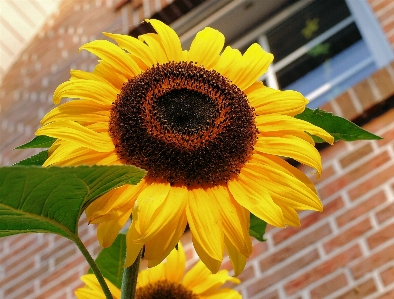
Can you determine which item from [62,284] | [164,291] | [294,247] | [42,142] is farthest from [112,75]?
[62,284]

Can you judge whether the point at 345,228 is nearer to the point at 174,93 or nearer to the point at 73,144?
the point at 174,93

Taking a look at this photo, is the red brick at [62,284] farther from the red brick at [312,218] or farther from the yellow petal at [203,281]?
the yellow petal at [203,281]

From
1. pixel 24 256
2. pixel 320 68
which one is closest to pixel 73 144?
pixel 320 68

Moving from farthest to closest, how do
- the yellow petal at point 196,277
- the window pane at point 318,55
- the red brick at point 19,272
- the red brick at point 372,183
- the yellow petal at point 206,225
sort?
the red brick at point 19,272 < the window pane at point 318,55 < the red brick at point 372,183 < the yellow petal at point 196,277 < the yellow petal at point 206,225

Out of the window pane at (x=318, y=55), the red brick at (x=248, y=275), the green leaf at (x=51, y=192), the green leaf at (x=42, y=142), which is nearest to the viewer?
the green leaf at (x=51, y=192)

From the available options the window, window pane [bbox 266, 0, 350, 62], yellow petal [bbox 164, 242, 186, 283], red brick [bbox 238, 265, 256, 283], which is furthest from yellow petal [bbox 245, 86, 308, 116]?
window pane [bbox 266, 0, 350, 62]

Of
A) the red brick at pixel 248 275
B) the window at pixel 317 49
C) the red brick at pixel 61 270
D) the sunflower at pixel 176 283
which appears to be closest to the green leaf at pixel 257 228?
the sunflower at pixel 176 283

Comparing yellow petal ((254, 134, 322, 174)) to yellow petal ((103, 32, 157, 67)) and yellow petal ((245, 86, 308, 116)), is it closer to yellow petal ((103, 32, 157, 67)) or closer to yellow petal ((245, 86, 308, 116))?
yellow petal ((245, 86, 308, 116))
